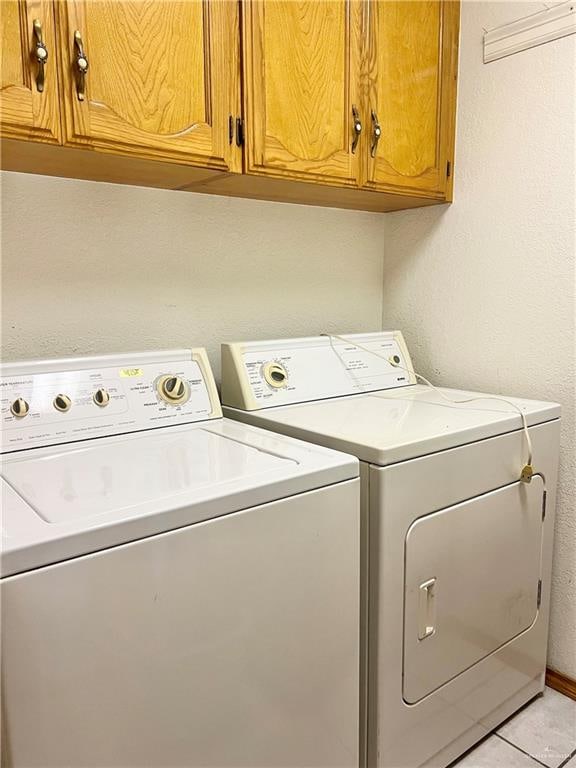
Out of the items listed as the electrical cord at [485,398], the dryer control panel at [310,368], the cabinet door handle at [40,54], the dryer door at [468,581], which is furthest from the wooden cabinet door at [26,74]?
the dryer door at [468,581]

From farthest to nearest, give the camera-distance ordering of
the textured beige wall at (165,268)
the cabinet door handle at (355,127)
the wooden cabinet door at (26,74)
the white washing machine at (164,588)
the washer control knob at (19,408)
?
the cabinet door handle at (355,127) → the textured beige wall at (165,268) → the washer control knob at (19,408) → the wooden cabinet door at (26,74) → the white washing machine at (164,588)

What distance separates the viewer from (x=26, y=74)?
3.51ft

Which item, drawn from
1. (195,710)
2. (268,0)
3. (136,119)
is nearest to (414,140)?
(268,0)

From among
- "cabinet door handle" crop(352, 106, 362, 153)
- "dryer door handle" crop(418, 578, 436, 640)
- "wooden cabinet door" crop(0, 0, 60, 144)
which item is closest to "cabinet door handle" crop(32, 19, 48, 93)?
"wooden cabinet door" crop(0, 0, 60, 144)

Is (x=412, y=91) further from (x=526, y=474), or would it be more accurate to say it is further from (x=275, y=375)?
(x=526, y=474)

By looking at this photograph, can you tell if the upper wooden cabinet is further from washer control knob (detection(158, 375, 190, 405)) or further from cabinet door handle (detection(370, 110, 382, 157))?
washer control knob (detection(158, 375, 190, 405))

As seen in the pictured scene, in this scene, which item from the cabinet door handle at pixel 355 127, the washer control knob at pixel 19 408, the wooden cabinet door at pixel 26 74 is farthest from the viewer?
the cabinet door handle at pixel 355 127

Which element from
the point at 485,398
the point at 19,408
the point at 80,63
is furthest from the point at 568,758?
the point at 80,63

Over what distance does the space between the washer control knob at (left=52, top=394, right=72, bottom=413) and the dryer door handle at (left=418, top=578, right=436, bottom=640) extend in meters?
0.89

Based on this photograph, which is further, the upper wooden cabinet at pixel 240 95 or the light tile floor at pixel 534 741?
the light tile floor at pixel 534 741

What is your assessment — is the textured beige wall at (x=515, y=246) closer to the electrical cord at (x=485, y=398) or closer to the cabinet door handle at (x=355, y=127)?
the electrical cord at (x=485, y=398)

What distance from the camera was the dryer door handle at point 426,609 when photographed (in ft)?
4.25

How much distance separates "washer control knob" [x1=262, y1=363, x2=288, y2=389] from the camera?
1597 mm

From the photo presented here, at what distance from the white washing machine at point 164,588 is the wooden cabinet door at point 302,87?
0.69 meters
